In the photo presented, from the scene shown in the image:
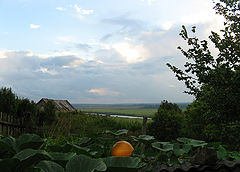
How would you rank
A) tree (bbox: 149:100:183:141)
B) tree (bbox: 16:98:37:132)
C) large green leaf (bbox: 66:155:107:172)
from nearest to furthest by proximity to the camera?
large green leaf (bbox: 66:155:107:172), tree (bbox: 149:100:183:141), tree (bbox: 16:98:37:132)

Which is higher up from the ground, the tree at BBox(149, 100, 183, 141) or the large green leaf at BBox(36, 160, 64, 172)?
the large green leaf at BBox(36, 160, 64, 172)

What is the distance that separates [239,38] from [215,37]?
0.52 m

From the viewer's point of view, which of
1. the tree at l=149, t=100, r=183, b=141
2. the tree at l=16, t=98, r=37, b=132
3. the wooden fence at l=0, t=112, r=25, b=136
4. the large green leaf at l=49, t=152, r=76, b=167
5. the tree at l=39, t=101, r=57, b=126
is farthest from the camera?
the tree at l=39, t=101, r=57, b=126

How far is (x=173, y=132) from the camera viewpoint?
9.69 m

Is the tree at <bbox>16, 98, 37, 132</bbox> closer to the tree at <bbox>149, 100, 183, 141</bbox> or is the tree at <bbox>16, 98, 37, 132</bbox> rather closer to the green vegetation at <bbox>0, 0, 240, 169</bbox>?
the green vegetation at <bbox>0, 0, 240, 169</bbox>

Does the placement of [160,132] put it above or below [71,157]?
below

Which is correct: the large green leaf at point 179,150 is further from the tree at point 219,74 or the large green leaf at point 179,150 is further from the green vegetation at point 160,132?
the tree at point 219,74

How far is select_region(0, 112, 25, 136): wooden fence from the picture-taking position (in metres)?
9.13

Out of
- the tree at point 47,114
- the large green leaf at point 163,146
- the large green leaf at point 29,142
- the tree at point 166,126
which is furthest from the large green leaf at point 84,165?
the tree at point 47,114

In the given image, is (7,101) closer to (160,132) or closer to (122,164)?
(160,132)

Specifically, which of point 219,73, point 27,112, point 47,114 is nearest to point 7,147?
point 219,73

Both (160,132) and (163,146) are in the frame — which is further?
(160,132)

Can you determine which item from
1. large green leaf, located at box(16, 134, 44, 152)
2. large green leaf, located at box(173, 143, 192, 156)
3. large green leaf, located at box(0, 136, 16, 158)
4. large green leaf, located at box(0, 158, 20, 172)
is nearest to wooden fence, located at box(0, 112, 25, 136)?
large green leaf, located at box(0, 136, 16, 158)

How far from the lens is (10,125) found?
31.9 ft
